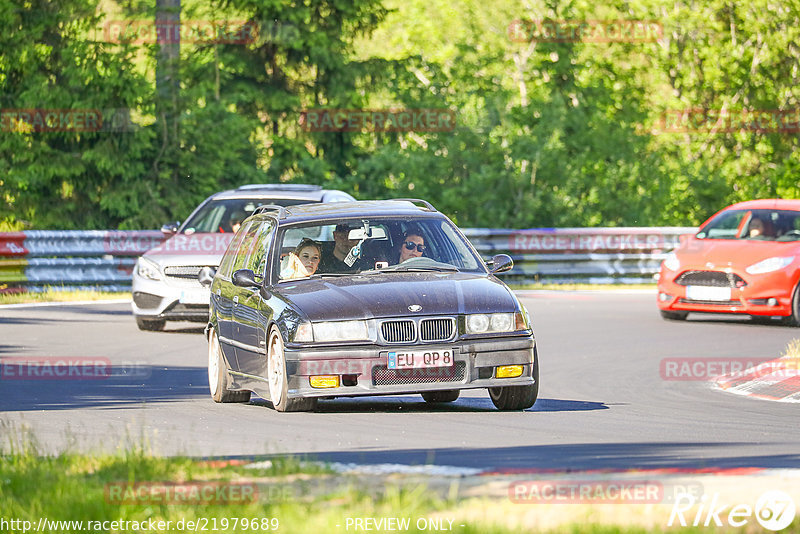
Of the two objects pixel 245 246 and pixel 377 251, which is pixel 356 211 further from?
pixel 245 246

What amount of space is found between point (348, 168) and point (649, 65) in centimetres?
1468

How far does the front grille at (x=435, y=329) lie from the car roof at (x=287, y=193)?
8.48m

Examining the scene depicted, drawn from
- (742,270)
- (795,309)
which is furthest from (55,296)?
(795,309)

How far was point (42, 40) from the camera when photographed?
32844 millimetres

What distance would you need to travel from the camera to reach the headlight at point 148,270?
64.6 feet

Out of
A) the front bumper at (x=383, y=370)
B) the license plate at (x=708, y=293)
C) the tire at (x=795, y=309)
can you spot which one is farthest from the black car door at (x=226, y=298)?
the tire at (x=795, y=309)

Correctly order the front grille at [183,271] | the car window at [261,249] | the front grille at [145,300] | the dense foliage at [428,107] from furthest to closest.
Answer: the dense foliage at [428,107], the front grille at [145,300], the front grille at [183,271], the car window at [261,249]

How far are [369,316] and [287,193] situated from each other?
9.07 meters

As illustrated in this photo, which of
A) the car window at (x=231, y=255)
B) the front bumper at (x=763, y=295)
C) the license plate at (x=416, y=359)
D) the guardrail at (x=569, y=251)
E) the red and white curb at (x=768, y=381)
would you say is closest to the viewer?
the license plate at (x=416, y=359)

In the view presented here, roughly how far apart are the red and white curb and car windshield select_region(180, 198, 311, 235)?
6750 mm

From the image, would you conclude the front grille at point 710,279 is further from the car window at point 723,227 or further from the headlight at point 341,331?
the headlight at point 341,331

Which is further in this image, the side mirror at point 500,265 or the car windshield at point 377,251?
the side mirror at point 500,265

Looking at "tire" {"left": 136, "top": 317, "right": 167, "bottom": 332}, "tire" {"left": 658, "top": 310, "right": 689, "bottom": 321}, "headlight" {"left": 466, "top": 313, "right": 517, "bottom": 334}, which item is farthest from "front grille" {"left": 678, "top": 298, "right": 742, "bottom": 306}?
"headlight" {"left": 466, "top": 313, "right": 517, "bottom": 334}

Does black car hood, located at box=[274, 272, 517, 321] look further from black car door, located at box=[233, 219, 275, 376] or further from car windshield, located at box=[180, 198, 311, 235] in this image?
car windshield, located at box=[180, 198, 311, 235]
